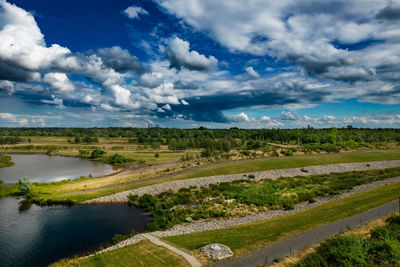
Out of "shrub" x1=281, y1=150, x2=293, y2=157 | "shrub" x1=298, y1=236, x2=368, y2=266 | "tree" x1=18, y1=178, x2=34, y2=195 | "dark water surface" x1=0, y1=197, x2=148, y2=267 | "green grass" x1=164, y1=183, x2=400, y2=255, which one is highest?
"shrub" x1=281, y1=150, x2=293, y2=157

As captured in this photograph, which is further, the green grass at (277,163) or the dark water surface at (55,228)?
the green grass at (277,163)

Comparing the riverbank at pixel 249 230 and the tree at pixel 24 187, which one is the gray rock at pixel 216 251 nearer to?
the riverbank at pixel 249 230

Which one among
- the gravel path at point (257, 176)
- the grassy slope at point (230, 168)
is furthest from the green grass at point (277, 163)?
the gravel path at point (257, 176)

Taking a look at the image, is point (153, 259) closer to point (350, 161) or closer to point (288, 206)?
point (288, 206)

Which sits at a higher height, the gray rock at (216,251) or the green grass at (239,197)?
the gray rock at (216,251)

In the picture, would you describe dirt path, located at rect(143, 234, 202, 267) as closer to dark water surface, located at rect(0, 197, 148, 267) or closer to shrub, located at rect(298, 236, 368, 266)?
dark water surface, located at rect(0, 197, 148, 267)

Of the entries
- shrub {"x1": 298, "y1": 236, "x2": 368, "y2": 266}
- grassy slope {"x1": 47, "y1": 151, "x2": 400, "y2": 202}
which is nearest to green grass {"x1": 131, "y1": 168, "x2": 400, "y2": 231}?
grassy slope {"x1": 47, "y1": 151, "x2": 400, "y2": 202}
